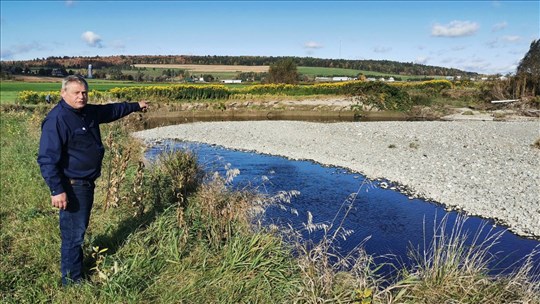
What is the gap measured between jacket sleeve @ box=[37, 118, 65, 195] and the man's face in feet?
0.74

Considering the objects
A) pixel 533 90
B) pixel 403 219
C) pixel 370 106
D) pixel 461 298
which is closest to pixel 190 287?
pixel 461 298

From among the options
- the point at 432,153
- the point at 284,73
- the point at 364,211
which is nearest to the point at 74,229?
the point at 364,211

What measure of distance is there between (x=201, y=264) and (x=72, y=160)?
168cm

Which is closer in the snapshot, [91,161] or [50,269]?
[91,161]

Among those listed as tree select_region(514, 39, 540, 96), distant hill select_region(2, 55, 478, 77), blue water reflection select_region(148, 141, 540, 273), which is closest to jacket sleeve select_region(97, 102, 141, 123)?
blue water reflection select_region(148, 141, 540, 273)

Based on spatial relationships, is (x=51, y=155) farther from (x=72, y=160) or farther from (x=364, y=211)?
(x=364, y=211)

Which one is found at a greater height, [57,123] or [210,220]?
[57,123]

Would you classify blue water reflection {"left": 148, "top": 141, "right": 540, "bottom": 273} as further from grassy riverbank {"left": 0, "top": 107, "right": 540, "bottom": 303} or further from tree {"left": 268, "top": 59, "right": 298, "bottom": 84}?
tree {"left": 268, "top": 59, "right": 298, "bottom": 84}

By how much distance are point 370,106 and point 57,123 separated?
29853 millimetres

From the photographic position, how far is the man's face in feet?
12.7

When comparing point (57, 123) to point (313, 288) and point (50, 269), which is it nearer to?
point (50, 269)

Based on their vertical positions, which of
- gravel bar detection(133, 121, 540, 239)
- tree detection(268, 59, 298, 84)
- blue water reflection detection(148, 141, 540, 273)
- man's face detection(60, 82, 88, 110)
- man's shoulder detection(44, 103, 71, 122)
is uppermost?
tree detection(268, 59, 298, 84)

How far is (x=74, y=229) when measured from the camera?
4.18 m

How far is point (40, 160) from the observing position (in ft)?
12.4
